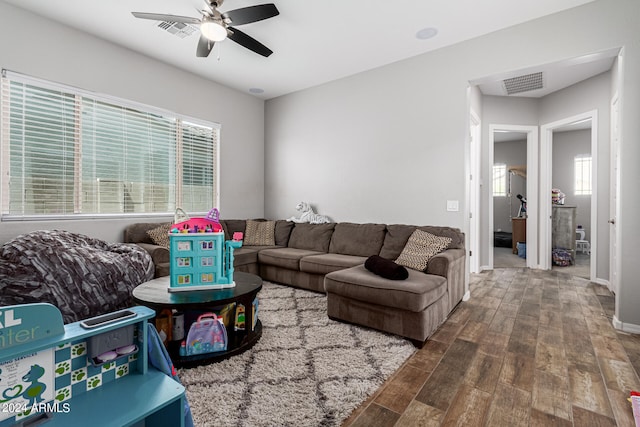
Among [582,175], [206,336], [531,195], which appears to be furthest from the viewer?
[582,175]

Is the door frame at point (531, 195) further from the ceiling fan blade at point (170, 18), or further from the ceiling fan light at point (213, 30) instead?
the ceiling fan blade at point (170, 18)

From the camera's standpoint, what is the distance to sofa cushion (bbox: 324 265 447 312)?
2.39 metres

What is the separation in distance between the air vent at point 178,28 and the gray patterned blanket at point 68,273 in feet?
7.77

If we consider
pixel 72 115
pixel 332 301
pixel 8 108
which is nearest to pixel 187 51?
pixel 72 115

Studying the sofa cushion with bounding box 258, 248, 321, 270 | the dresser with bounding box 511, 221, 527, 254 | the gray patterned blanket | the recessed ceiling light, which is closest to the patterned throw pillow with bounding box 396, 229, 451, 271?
the sofa cushion with bounding box 258, 248, 321, 270

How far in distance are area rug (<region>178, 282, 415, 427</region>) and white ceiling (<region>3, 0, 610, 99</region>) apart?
3.01 m

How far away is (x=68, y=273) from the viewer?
2.63 meters

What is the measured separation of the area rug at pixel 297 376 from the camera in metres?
1.61

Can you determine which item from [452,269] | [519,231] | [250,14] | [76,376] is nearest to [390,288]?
[452,269]

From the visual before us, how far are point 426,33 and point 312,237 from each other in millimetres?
2879

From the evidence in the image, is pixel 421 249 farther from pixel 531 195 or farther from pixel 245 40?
pixel 531 195

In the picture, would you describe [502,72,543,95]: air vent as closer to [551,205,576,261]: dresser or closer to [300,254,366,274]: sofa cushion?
[551,205,576,261]: dresser

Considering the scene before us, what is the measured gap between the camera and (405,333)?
2477 mm

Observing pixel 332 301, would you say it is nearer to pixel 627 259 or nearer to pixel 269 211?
pixel 627 259
